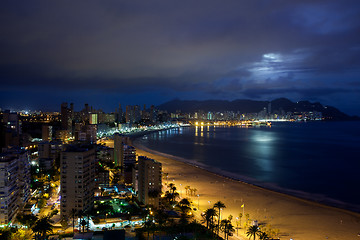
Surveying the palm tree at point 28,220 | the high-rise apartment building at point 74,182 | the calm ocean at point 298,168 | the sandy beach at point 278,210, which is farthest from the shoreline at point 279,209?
the palm tree at point 28,220

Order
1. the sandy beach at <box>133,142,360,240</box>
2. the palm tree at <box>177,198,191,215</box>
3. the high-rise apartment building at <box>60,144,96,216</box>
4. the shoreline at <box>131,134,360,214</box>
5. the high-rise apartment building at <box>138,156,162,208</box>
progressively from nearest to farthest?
1. the sandy beach at <box>133,142,360,240</box>
2. the high-rise apartment building at <box>60,144,96,216</box>
3. the palm tree at <box>177,198,191,215</box>
4. the high-rise apartment building at <box>138,156,162,208</box>
5. the shoreline at <box>131,134,360,214</box>

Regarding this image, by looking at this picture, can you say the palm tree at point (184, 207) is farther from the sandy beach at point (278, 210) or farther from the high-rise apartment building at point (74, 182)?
the high-rise apartment building at point (74, 182)

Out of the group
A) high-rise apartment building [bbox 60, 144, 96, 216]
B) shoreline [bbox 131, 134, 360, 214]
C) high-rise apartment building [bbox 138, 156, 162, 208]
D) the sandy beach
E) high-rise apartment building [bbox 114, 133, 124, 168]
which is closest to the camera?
the sandy beach

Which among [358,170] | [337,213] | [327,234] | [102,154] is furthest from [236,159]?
[327,234]

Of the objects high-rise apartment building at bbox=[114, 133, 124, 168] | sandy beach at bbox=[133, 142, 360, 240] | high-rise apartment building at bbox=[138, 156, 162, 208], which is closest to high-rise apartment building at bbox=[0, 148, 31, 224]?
high-rise apartment building at bbox=[138, 156, 162, 208]

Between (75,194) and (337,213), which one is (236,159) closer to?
(337,213)

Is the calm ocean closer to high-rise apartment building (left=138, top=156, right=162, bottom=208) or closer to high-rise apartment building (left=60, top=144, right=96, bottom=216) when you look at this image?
high-rise apartment building (left=138, top=156, right=162, bottom=208)
